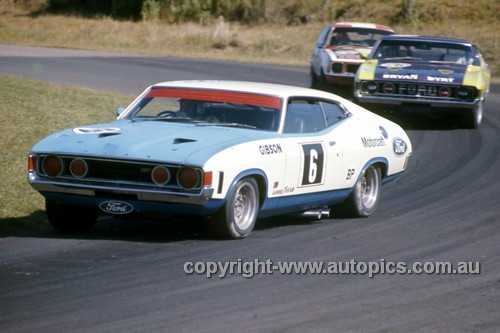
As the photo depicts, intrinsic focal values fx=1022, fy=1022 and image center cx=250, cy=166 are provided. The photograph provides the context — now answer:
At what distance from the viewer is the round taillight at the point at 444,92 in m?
16.5

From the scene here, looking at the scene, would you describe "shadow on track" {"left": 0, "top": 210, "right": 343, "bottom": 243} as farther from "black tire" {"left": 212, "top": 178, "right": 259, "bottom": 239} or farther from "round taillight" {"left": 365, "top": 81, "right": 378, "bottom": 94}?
"round taillight" {"left": 365, "top": 81, "right": 378, "bottom": 94}

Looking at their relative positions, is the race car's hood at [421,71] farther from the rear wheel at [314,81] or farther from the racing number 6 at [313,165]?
the racing number 6 at [313,165]

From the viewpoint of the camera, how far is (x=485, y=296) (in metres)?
6.22

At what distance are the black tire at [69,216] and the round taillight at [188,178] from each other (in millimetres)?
993

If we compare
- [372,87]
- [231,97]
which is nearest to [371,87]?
[372,87]

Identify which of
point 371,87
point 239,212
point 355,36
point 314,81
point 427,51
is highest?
point 239,212

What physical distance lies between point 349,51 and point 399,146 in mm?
10920

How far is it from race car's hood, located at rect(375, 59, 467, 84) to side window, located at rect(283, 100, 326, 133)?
7.80 metres

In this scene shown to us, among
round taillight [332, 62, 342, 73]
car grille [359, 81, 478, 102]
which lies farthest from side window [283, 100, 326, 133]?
round taillight [332, 62, 342, 73]

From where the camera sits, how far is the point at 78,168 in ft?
25.2

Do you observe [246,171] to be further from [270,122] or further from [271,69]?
[271,69]

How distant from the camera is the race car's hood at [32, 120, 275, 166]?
7.52 m

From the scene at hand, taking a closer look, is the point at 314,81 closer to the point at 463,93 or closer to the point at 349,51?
the point at 349,51

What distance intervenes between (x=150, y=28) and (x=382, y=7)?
36.4 ft
